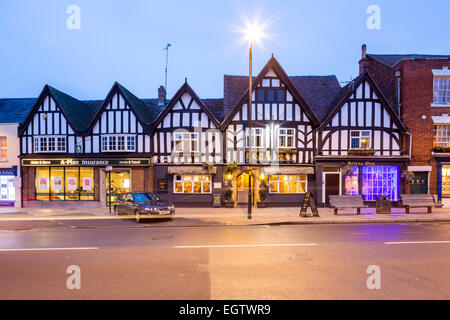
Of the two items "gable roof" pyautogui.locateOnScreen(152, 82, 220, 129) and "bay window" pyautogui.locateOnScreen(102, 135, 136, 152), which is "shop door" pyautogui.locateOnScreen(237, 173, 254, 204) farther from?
"bay window" pyautogui.locateOnScreen(102, 135, 136, 152)

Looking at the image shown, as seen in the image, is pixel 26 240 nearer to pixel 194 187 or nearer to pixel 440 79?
pixel 194 187

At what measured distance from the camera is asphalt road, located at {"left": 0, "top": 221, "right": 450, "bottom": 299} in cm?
500

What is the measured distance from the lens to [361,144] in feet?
57.9

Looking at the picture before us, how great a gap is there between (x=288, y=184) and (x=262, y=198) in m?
2.24

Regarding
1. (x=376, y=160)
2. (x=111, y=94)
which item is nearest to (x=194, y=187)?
(x=111, y=94)

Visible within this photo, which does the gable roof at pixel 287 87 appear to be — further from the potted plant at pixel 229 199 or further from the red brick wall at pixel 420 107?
the red brick wall at pixel 420 107

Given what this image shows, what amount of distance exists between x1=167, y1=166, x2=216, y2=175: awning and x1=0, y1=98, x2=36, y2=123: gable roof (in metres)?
12.6

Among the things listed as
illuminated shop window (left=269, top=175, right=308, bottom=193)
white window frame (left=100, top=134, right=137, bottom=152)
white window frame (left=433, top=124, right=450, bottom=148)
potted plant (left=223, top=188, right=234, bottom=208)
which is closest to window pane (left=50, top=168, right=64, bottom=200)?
white window frame (left=100, top=134, right=137, bottom=152)

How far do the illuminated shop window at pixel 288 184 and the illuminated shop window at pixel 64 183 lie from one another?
13.7 metres

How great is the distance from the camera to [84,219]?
13562mm
